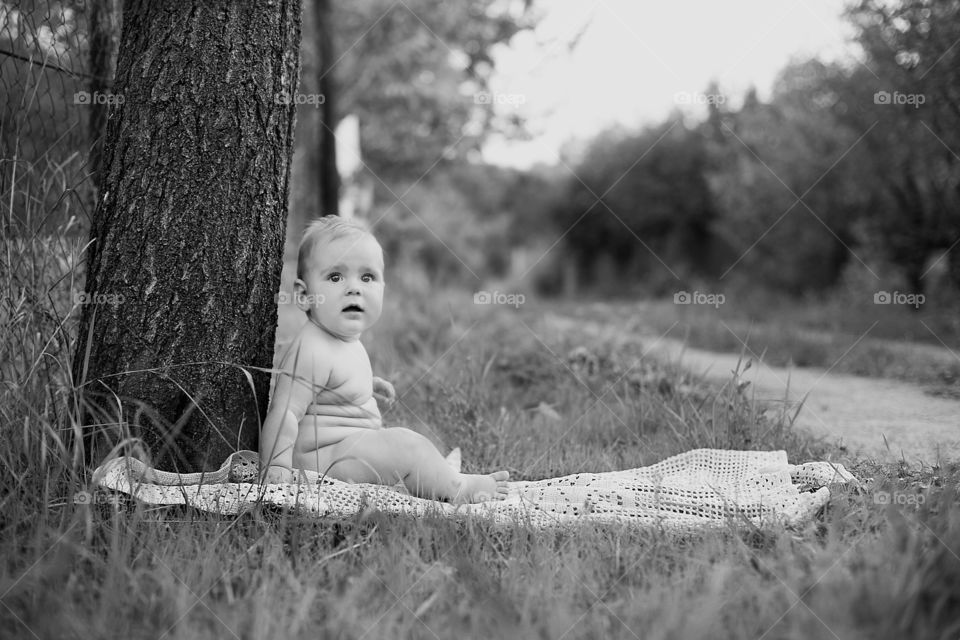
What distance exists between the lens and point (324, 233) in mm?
2361

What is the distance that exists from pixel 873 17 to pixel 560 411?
5.92m

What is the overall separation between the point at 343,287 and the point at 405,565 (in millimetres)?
909

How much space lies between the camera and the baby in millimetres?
2191

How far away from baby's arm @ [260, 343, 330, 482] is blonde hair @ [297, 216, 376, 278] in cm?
31

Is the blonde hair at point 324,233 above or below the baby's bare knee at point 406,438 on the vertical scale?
above

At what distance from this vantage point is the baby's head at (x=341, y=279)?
2.32 metres

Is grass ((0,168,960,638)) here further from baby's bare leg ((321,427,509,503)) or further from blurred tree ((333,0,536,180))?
blurred tree ((333,0,536,180))

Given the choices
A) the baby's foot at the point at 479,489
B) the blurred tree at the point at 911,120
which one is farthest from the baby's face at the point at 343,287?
the blurred tree at the point at 911,120

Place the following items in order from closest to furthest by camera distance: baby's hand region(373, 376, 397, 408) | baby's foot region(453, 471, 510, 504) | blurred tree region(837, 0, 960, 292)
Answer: baby's foot region(453, 471, 510, 504) < baby's hand region(373, 376, 397, 408) < blurred tree region(837, 0, 960, 292)

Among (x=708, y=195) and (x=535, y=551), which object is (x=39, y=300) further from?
(x=708, y=195)
